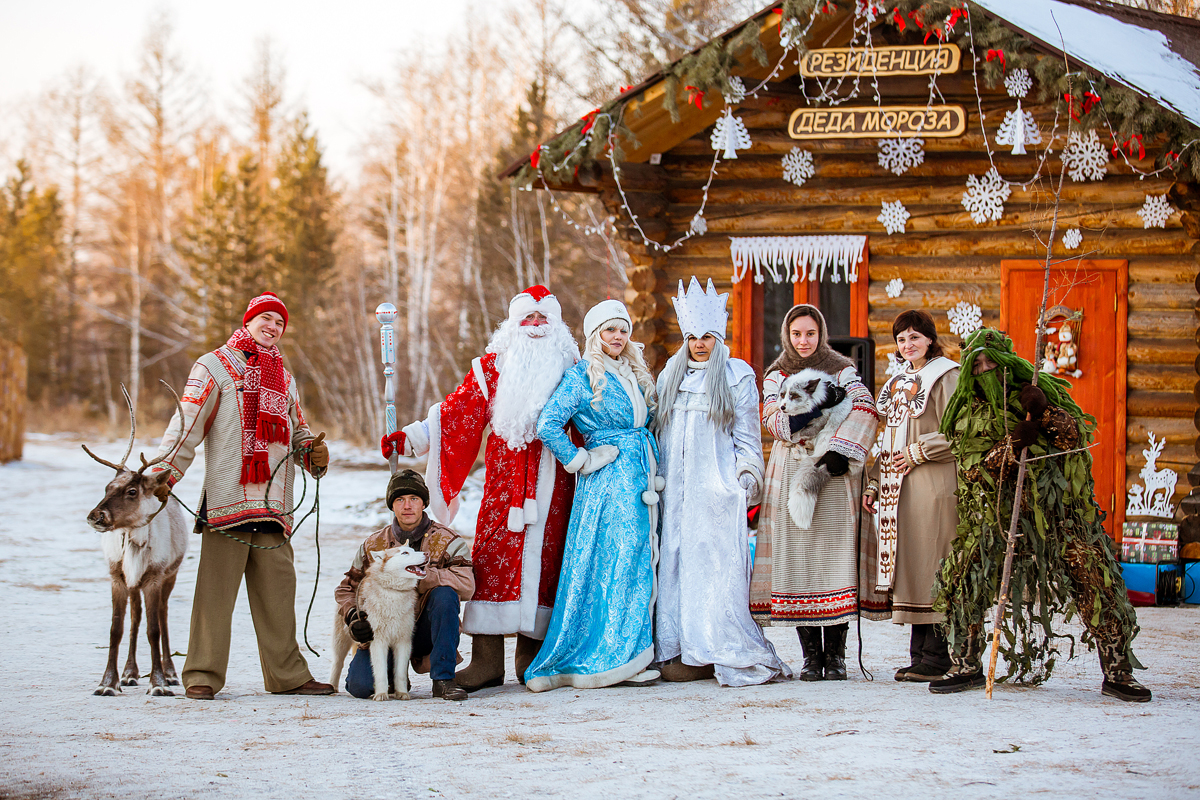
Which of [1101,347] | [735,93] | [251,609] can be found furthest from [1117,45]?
[251,609]

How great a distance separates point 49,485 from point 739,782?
1471cm

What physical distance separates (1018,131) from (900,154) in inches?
39.9

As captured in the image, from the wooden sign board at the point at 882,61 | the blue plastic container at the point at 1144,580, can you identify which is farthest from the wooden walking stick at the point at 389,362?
the blue plastic container at the point at 1144,580

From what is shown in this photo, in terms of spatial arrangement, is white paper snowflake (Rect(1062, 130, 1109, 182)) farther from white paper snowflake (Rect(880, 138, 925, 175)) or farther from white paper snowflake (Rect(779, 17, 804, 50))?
white paper snowflake (Rect(779, 17, 804, 50))

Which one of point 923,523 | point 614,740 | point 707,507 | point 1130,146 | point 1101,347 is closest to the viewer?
point 614,740

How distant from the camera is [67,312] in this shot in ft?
105

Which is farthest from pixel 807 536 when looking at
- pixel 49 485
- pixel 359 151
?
pixel 359 151

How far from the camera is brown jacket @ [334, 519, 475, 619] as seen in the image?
202 inches

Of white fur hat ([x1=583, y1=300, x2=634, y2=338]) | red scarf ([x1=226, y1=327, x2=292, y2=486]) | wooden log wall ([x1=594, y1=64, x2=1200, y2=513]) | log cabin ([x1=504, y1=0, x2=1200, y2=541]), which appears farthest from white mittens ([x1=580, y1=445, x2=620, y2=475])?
wooden log wall ([x1=594, y1=64, x2=1200, y2=513])

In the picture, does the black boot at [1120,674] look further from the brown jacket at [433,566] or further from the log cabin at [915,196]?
the log cabin at [915,196]

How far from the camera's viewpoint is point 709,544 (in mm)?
5324

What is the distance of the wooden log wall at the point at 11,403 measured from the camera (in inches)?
704

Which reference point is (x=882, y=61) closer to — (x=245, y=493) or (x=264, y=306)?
(x=264, y=306)

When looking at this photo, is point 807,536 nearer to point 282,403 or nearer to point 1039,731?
point 1039,731
